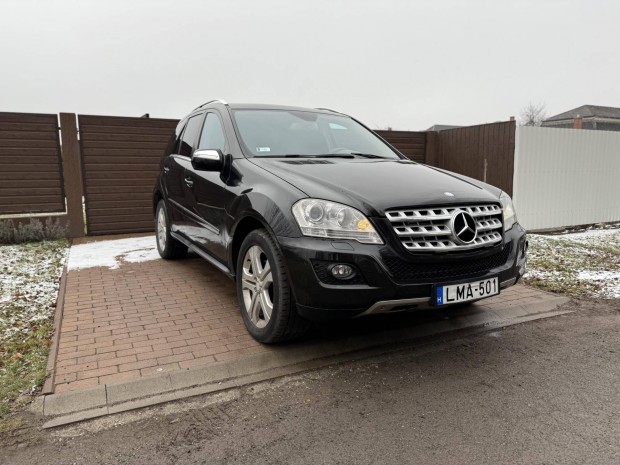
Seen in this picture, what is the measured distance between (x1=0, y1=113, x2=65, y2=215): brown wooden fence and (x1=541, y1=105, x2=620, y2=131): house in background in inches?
1797

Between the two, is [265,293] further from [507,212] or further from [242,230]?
[507,212]

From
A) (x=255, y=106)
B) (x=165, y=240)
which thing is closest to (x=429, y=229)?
(x=255, y=106)

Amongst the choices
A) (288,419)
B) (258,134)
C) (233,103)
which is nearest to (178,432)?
(288,419)

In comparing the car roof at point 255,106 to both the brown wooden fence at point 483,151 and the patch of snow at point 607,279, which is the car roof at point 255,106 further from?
the brown wooden fence at point 483,151

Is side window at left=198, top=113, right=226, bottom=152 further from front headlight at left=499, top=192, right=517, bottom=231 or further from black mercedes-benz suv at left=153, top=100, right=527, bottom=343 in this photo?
front headlight at left=499, top=192, right=517, bottom=231

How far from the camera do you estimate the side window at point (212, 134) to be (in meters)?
4.30

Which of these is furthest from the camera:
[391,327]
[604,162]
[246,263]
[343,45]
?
[343,45]

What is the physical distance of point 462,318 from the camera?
4.21m

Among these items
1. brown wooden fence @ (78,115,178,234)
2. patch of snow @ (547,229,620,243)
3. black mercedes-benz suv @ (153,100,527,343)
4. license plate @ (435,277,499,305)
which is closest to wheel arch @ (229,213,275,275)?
black mercedes-benz suv @ (153,100,527,343)

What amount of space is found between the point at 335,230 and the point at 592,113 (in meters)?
56.4

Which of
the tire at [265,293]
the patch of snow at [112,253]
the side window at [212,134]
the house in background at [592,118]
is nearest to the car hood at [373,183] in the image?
the tire at [265,293]

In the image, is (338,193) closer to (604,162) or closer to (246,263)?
(246,263)

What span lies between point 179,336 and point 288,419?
1434 millimetres

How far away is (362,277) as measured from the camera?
282 centimetres
